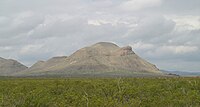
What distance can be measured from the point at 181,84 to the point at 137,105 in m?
29.6

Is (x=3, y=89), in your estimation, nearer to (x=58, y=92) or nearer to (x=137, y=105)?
(x=58, y=92)

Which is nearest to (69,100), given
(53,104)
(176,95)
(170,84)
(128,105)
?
(53,104)

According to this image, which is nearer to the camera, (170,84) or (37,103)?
(37,103)

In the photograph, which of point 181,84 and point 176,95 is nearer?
point 176,95

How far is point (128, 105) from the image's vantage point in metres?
36.2

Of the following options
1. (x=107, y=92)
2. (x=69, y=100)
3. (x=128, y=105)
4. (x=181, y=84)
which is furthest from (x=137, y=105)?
(x=181, y=84)

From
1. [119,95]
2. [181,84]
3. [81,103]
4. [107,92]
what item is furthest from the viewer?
[181,84]

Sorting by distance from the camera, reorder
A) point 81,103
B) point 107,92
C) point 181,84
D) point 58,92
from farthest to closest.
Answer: point 181,84
point 58,92
point 107,92
point 81,103

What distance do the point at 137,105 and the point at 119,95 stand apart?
1016 cm

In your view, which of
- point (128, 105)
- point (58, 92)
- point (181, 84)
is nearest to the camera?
point (128, 105)

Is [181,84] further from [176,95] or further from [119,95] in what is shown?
[119,95]

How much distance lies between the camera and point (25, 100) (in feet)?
144

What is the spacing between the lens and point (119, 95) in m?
47.2

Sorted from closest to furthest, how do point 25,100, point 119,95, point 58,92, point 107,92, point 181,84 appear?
1. point 25,100
2. point 119,95
3. point 107,92
4. point 58,92
5. point 181,84
